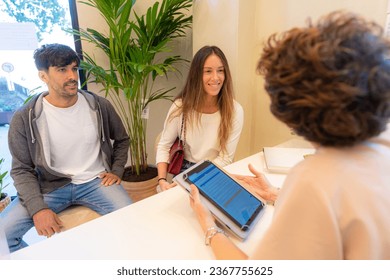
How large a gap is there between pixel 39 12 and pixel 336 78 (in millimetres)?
2345

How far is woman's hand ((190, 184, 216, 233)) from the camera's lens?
0.81 m

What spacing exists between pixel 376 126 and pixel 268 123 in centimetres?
168

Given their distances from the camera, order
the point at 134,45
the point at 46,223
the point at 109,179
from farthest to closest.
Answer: the point at 134,45
the point at 109,179
the point at 46,223

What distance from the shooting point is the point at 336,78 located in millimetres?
409

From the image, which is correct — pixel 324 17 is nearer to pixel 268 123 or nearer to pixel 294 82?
pixel 294 82

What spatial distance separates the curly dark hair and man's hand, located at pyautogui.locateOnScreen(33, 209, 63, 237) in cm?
124

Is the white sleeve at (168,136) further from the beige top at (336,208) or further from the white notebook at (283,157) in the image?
the beige top at (336,208)

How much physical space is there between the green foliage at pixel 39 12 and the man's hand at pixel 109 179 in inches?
51.9

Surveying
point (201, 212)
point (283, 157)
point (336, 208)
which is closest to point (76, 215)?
point (201, 212)

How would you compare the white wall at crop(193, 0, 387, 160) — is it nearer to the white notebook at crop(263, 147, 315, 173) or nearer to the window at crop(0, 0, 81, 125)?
the white notebook at crop(263, 147, 315, 173)

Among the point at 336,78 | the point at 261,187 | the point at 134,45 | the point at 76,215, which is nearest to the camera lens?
the point at 336,78

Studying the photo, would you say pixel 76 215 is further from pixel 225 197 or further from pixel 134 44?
pixel 134 44

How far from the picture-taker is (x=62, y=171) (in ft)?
4.91

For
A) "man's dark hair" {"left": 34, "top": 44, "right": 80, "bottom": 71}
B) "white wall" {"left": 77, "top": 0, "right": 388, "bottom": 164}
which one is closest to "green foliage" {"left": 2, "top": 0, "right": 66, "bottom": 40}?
"white wall" {"left": 77, "top": 0, "right": 388, "bottom": 164}
